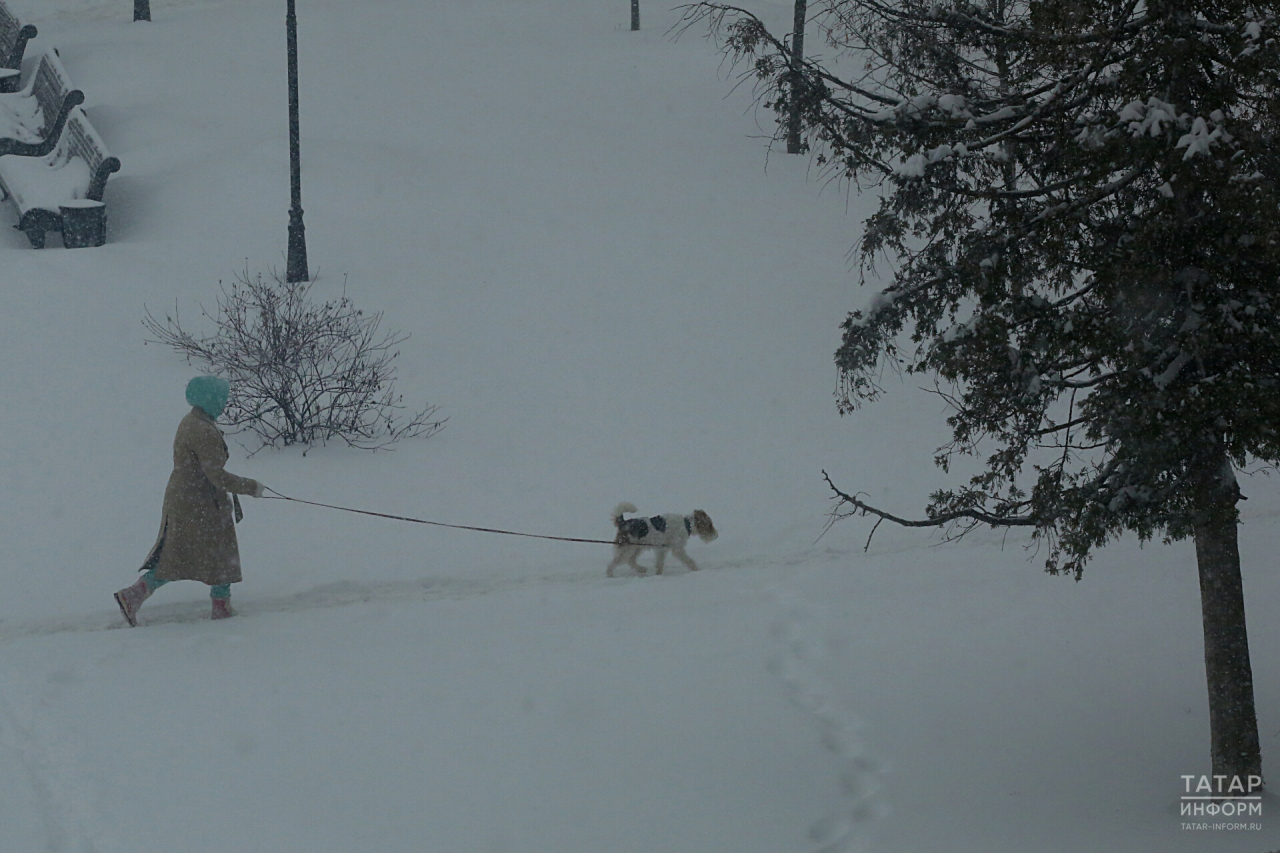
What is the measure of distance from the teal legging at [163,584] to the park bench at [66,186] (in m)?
8.98

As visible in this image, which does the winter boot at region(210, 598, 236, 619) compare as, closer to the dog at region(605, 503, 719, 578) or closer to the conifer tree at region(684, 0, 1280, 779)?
the dog at region(605, 503, 719, 578)

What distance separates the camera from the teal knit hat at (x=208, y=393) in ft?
24.8

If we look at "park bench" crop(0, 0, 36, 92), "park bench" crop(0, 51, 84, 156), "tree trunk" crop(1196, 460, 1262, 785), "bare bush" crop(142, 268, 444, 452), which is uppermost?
"park bench" crop(0, 0, 36, 92)

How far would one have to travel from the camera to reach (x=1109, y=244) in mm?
4770

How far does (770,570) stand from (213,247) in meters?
9.65

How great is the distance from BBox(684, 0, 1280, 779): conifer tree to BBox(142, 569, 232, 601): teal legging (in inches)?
170

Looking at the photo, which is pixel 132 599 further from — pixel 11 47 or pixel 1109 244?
pixel 11 47

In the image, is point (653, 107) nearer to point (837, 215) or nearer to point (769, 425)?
point (837, 215)

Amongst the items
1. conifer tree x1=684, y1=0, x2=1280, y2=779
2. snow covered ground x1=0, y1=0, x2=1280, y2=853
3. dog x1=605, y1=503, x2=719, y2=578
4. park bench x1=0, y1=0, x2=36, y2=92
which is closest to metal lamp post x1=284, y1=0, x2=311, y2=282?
snow covered ground x1=0, y1=0, x2=1280, y2=853

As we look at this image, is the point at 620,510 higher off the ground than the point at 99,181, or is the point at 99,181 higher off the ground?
the point at 99,181

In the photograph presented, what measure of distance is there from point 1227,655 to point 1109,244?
214 cm

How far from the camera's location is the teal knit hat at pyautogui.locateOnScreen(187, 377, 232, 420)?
757 centimetres

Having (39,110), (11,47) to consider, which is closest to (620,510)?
(39,110)

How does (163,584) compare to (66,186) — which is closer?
(163,584)
